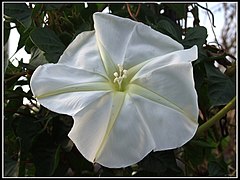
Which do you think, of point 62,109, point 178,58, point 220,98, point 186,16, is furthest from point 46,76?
point 186,16

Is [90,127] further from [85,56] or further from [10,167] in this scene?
[10,167]

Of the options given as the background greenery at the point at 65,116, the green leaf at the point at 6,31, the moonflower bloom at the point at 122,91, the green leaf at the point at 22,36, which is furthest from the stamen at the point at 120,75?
the green leaf at the point at 6,31

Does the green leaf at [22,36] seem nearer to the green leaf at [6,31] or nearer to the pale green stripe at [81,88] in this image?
the green leaf at [6,31]

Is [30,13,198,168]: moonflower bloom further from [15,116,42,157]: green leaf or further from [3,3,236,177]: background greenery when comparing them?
[15,116,42,157]: green leaf

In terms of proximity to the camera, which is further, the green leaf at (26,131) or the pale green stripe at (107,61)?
the green leaf at (26,131)

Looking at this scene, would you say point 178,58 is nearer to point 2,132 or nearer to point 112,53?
point 112,53
